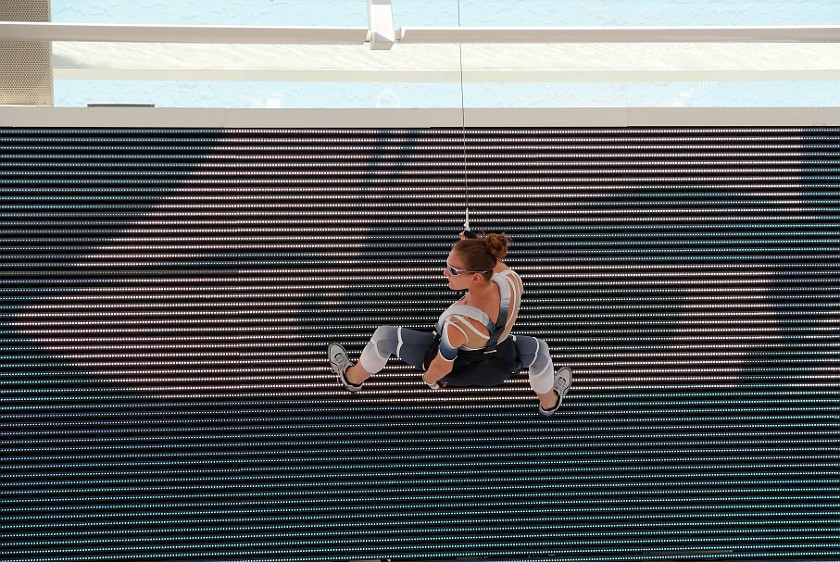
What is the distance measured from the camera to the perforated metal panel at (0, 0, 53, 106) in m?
5.32

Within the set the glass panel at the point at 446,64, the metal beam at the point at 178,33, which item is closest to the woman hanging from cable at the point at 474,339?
the metal beam at the point at 178,33

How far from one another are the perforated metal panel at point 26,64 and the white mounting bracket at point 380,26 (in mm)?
2694

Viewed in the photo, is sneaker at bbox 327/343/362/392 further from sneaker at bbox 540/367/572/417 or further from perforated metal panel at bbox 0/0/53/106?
perforated metal panel at bbox 0/0/53/106

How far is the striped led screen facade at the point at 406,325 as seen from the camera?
5.25 meters

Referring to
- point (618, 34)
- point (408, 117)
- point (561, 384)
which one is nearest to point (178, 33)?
point (408, 117)

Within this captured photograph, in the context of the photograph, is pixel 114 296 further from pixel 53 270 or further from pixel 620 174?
pixel 620 174

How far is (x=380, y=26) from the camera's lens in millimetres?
3992

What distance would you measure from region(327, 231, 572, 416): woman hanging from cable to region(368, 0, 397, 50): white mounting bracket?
1.11m

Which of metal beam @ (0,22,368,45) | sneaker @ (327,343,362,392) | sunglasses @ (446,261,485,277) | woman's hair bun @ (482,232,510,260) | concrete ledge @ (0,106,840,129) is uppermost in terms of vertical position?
metal beam @ (0,22,368,45)

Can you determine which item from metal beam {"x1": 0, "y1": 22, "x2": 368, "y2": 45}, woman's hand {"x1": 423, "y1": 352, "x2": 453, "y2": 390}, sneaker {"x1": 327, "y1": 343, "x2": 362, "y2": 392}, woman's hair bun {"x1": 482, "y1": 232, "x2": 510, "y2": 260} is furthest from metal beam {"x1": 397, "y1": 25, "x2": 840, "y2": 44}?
sneaker {"x1": 327, "y1": 343, "x2": 362, "y2": 392}

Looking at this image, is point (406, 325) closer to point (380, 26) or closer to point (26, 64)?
point (380, 26)

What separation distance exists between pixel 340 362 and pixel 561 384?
1473 millimetres

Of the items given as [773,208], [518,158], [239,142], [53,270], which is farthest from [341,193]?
[773,208]

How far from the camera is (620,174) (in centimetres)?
552
